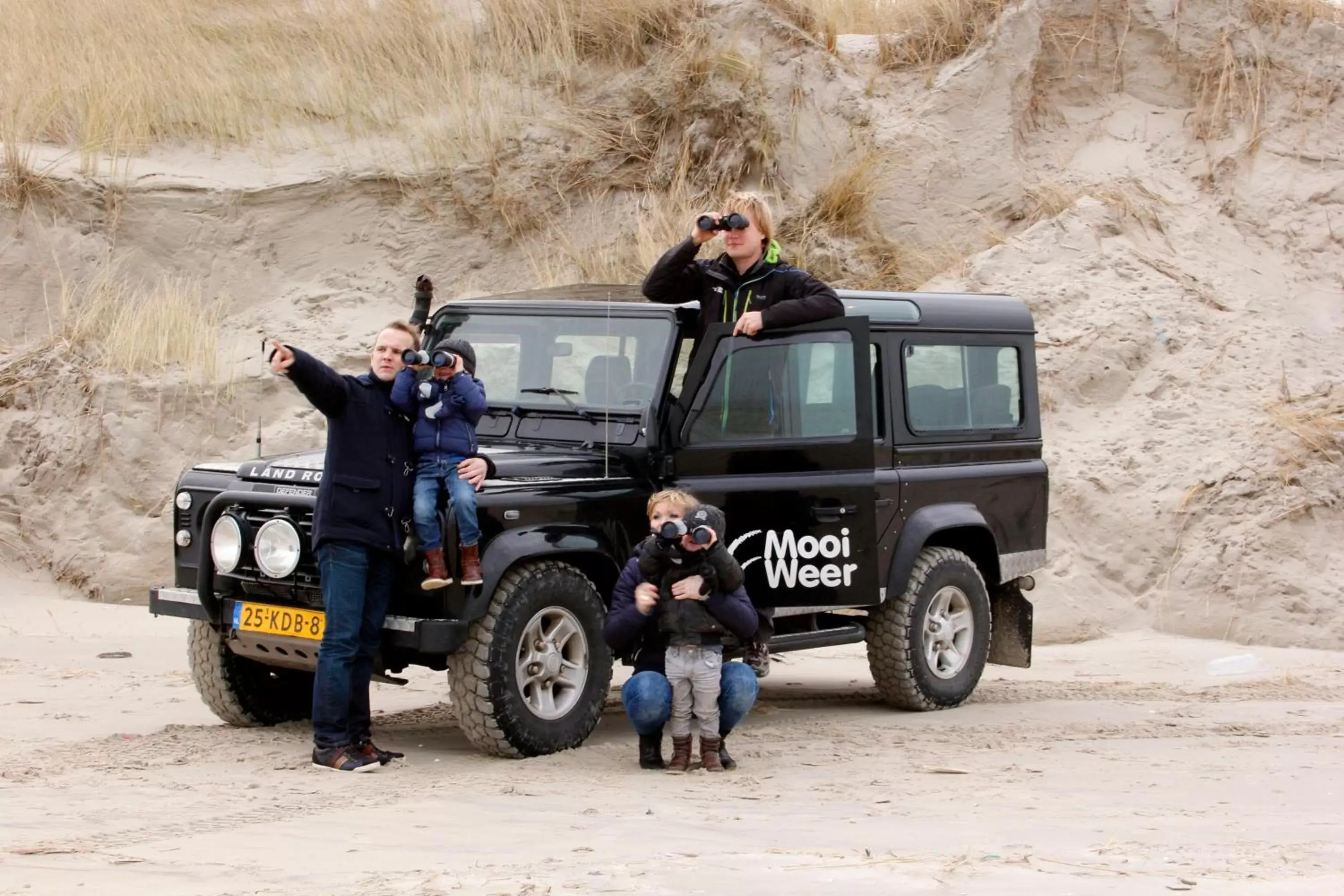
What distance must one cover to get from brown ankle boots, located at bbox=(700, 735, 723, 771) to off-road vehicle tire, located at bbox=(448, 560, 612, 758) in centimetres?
59

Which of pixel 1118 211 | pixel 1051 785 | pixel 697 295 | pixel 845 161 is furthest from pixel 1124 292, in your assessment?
pixel 1051 785

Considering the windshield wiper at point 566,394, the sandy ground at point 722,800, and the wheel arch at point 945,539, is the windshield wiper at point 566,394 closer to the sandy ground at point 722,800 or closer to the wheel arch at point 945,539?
the sandy ground at point 722,800

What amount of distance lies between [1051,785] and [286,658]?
329 cm

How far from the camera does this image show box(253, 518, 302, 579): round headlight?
7516mm

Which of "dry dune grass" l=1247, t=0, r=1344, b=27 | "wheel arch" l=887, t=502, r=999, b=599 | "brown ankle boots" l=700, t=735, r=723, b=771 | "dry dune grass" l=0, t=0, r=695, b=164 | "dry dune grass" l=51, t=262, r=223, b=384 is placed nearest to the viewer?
"brown ankle boots" l=700, t=735, r=723, b=771

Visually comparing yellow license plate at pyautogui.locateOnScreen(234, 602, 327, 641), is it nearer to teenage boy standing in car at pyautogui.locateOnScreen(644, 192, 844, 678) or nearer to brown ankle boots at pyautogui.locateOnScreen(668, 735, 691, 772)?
brown ankle boots at pyautogui.locateOnScreen(668, 735, 691, 772)

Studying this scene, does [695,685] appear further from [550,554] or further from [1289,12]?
[1289,12]

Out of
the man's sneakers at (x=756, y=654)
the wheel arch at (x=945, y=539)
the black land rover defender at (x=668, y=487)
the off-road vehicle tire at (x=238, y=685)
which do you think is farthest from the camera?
the wheel arch at (x=945, y=539)

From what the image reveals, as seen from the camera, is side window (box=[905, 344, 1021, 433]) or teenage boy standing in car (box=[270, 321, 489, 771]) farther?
side window (box=[905, 344, 1021, 433])

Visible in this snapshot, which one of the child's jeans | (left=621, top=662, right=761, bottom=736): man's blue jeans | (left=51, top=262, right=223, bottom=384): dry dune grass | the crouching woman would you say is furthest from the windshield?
(left=51, top=262, right=223, bottom=384): dry dune grass

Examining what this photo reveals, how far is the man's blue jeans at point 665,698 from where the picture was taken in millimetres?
7324

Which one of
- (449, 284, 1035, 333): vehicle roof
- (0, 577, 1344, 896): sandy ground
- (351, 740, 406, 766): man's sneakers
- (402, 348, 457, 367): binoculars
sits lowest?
(0, 577, 1344, 896): sandy ground

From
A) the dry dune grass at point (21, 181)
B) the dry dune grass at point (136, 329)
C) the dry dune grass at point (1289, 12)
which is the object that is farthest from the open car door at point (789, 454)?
the dry dune grass at point (1289, 12)

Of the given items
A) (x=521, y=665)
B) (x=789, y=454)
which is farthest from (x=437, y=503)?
(x=789, y=454)
